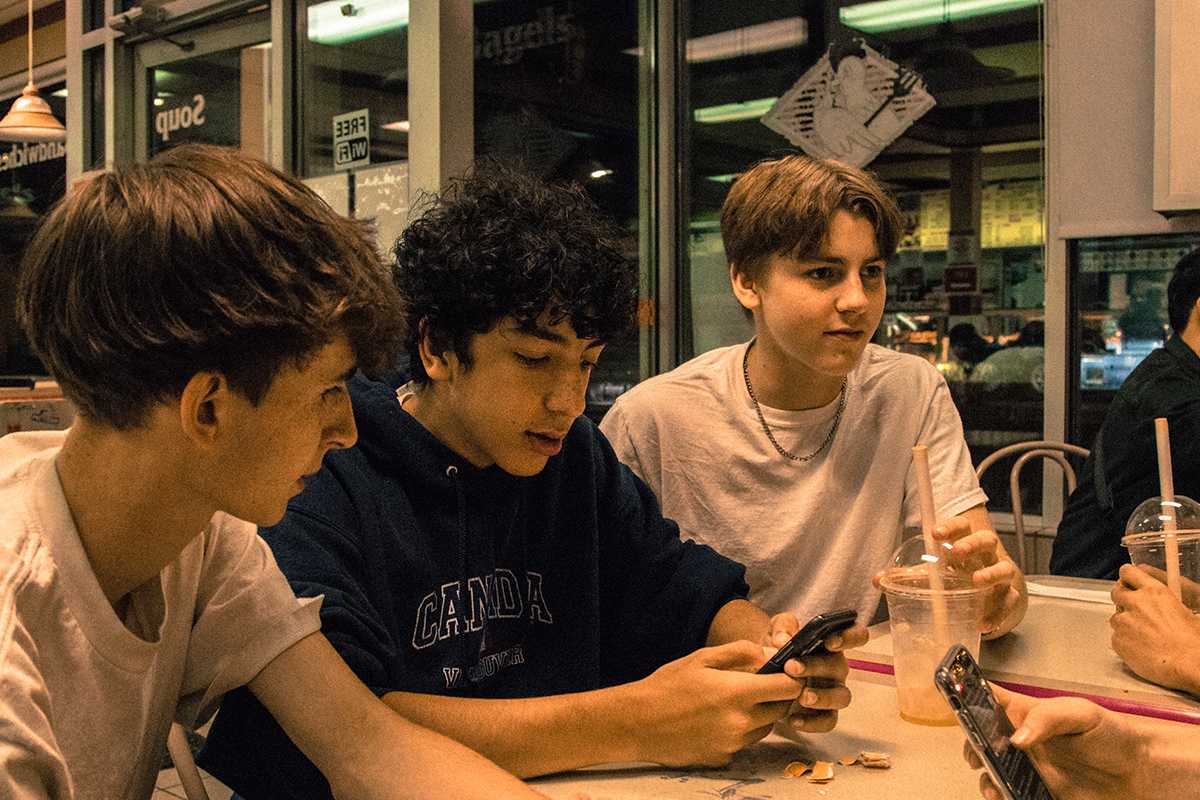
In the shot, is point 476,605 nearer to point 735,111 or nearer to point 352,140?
point 352,140

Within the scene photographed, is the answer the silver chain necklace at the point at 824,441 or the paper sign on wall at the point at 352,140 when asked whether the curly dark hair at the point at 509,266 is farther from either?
the paper sign on wall at the point at 352,140

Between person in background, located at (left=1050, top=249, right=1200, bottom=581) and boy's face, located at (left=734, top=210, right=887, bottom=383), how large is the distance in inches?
32.9

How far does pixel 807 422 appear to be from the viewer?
190cm

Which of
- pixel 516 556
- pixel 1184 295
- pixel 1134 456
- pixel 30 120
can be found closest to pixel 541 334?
pixel 516 556

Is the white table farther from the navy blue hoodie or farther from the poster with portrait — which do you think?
the poster with portrait

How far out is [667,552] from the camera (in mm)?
1537

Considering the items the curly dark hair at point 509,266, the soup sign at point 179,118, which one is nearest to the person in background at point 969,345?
the curly dark hair at point 509,266

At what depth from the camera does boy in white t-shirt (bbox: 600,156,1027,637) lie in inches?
71.5

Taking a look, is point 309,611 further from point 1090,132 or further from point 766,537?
point 1090,132

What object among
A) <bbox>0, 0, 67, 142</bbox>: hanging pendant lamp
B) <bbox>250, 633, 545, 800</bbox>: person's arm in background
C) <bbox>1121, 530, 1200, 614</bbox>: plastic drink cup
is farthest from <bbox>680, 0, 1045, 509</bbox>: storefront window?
<bbox>0, 0, 67, 142</bbox>: hanging pendant lamp

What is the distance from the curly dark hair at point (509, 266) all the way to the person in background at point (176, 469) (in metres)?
0.26

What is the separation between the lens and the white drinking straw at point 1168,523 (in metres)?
1.36

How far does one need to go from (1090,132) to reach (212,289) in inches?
125

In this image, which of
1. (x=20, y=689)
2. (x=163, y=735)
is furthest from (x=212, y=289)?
(x=163, y=735)
